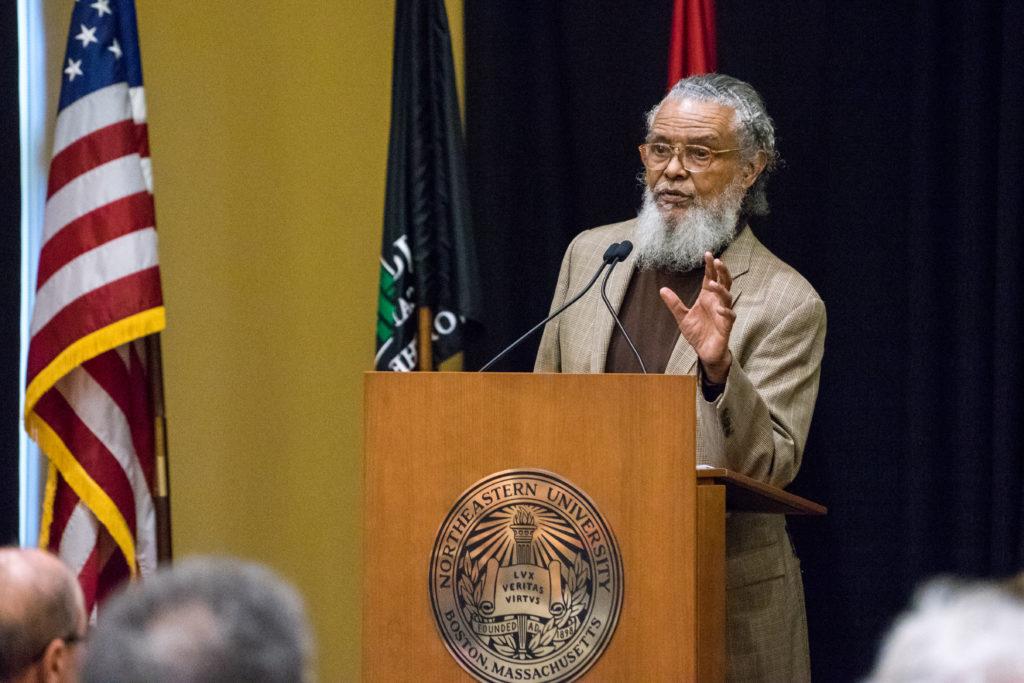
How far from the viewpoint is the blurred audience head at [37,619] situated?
1.70 metres

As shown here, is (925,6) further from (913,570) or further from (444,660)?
(444,660)

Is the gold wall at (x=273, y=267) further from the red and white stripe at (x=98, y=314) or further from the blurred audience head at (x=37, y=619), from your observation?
the blurred audience head at (x=37, y=619)

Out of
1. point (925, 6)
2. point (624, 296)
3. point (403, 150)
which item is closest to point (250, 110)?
point (403, 150)

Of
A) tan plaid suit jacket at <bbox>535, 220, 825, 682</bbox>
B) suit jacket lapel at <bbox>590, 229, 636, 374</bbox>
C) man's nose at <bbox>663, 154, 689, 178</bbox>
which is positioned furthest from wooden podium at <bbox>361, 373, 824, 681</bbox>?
man's nose at <bbox>663, 154, 689, 178</bbox>

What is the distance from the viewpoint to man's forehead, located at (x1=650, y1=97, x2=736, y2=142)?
13.0ft

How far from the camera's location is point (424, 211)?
14.8 ft

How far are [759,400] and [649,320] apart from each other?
693 millimetres

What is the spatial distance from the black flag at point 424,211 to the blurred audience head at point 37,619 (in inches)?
102

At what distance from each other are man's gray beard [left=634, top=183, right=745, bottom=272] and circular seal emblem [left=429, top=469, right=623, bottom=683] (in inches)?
51.6

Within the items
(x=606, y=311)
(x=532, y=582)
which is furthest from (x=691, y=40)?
(x=532, y=582)

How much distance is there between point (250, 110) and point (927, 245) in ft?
7.50

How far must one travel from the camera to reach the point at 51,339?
410cm

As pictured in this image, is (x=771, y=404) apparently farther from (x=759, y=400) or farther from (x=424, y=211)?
(x=424, y=211)

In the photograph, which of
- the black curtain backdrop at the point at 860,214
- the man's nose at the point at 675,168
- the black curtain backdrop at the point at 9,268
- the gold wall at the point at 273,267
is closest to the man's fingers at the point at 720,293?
the man's nose at the point at 675,168
